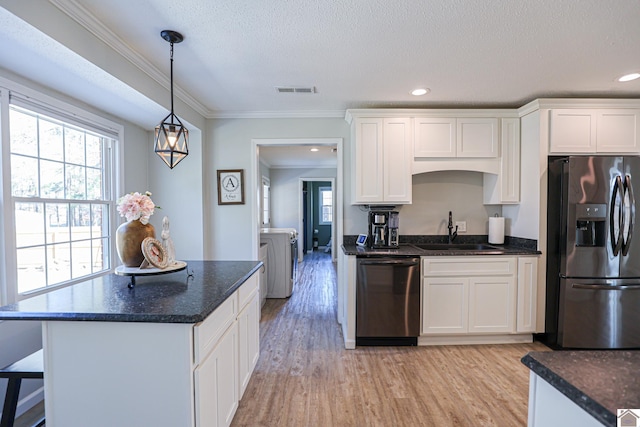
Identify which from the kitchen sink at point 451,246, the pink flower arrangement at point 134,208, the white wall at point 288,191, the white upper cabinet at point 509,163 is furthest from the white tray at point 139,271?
the white wall at point 288,191

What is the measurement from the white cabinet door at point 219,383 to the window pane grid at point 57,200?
1517 mm

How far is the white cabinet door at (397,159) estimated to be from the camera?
3016mm

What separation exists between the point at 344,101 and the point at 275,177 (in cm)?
475

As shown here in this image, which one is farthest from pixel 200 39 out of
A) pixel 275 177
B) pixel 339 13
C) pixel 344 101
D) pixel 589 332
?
pixel 275 177

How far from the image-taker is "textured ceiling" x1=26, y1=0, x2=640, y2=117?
1.61 m

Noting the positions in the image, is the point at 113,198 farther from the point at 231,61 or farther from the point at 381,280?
the point at 381,280

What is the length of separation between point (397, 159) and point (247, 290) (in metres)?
1.93

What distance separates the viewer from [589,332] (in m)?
2.63

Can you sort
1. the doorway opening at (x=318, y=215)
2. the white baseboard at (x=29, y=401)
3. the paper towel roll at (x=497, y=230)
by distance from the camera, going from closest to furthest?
the white baseboard at (x=29, y=401)
the paper towel roll at (x=497, y=230)
the doorway opening at (x=318, y=215)

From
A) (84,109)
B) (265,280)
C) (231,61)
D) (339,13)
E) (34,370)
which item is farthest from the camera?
(265,280)

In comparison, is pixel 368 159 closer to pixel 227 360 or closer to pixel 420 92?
pixel 420 92

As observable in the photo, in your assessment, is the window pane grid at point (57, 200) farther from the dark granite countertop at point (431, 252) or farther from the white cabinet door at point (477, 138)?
the white cabinet door at point (477, 138)

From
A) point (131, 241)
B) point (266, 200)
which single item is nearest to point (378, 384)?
point (131, 241)

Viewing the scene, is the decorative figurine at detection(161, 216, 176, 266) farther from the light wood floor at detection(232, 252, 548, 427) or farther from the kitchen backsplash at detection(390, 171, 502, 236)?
the kitchen backsplash at detection(390, 171, 502, 236)
